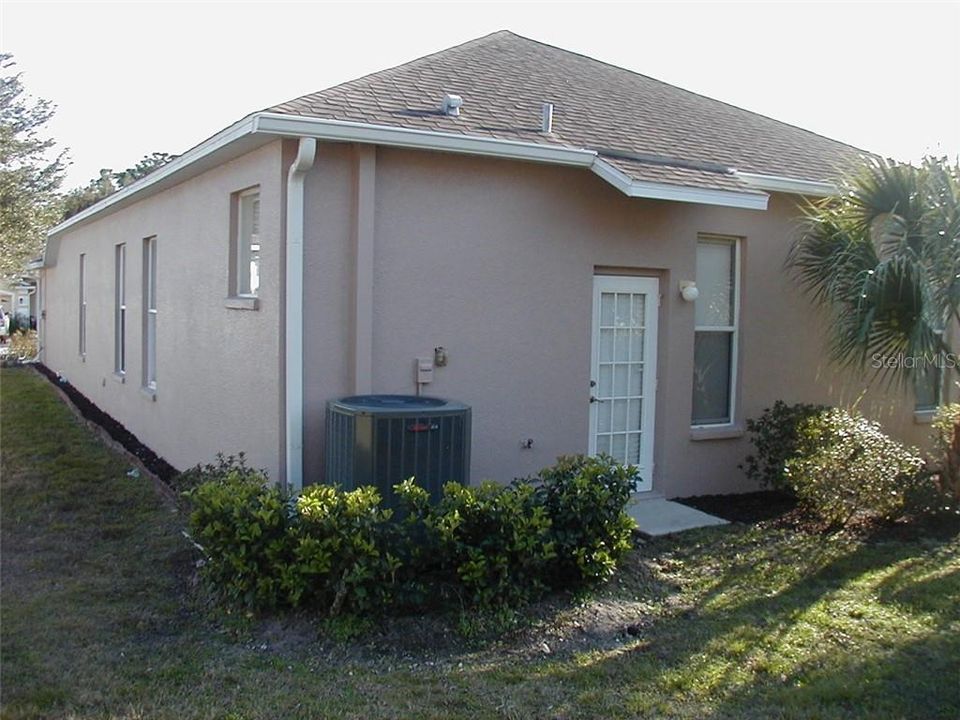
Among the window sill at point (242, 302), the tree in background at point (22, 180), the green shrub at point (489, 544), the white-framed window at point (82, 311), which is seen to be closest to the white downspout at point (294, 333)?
the window sill at point (242, 302)

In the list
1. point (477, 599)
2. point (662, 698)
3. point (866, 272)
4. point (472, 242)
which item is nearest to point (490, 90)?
point (472, 242)

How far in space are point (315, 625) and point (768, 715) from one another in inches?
101

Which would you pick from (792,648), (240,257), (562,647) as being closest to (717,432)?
(792,648)

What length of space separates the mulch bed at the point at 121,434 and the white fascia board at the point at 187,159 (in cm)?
320

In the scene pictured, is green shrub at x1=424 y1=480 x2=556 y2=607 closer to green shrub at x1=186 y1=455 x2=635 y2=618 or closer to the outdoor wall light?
green shrub at x1=186 y1=455 x2=635 y2=618

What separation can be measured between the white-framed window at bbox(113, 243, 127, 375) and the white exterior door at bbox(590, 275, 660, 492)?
8.38 m

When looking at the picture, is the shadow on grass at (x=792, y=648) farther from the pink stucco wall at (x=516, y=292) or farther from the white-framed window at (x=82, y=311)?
the white-framed window at (x=82, y=311)

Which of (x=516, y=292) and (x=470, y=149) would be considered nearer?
(x=470, y=149)

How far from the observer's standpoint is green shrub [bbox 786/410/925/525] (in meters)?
7.95

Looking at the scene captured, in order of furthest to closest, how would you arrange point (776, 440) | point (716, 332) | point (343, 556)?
point (716, 332) → point (776, 440) → point (343, 556)

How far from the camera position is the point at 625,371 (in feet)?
29.3

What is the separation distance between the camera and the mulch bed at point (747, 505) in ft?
28.4

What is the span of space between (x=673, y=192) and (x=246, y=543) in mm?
4416
